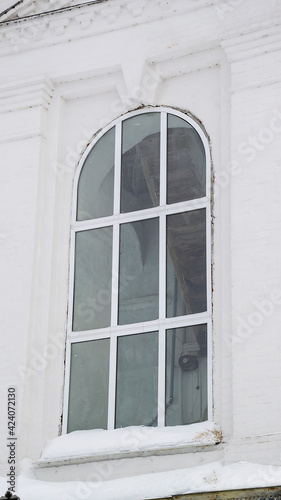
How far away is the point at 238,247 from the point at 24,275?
7.08 feet

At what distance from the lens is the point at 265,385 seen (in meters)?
9.39

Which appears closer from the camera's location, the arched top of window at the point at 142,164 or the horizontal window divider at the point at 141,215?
the horizontal window divider at the point at 141,215

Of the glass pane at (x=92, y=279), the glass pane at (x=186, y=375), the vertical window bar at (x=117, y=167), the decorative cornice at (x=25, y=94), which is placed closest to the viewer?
the glass pane at (x=186, y=375)

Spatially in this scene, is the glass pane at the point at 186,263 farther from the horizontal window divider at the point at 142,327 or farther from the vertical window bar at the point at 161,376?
the vertical window bar at the point at 161,376

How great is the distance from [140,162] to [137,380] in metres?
2.33

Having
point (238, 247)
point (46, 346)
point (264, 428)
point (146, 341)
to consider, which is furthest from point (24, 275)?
point (264, 428)

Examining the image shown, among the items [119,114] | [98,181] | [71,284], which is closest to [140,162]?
[98,181]

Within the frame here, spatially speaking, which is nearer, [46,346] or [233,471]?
[233,471]

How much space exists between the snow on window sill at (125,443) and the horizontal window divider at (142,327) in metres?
0.91

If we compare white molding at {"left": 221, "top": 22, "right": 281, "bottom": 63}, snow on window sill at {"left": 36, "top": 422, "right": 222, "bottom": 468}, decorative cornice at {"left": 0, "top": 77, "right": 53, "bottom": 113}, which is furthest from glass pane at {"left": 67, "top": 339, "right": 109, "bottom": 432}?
white molding at {"left": 221, "top": 22, "right": 281, "bottom": 63}

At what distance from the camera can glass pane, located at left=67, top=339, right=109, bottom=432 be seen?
1020cm

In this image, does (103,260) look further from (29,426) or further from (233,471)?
(233,471)

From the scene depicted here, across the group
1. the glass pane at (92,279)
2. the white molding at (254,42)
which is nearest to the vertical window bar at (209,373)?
the glass pane at (92,279)

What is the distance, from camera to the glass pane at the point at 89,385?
10203 mm
